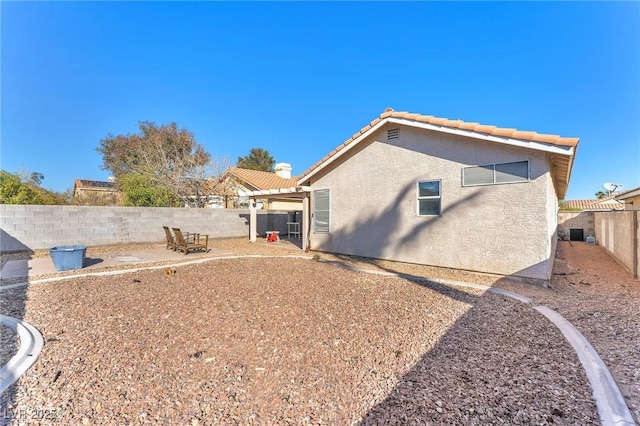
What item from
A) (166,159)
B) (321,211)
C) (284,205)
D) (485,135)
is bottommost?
(321,211)

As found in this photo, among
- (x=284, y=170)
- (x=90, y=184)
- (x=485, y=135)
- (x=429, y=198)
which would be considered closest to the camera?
(x=485, y=135)

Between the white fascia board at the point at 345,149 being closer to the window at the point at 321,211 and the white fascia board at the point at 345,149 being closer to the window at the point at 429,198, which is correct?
the window at the point at 321,211

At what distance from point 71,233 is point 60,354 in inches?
461

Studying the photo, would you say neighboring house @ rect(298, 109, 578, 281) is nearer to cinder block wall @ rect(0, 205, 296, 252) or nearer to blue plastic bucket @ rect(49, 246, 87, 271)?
cinder block wall @ rect(0, 205, 296, 252)

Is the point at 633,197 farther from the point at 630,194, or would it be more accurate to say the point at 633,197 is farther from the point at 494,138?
the point at 494,138

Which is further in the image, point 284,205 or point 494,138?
point 284,205

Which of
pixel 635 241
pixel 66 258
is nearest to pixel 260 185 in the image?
pixel 66 258

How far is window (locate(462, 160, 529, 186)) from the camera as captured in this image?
293 inches

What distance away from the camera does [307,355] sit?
11.5 feet

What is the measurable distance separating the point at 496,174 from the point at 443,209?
1.69 metres

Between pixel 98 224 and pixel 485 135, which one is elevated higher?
pixel 485 135

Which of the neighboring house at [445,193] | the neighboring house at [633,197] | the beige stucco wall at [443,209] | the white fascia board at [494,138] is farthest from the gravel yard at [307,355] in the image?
the neighboring house at [633,197]

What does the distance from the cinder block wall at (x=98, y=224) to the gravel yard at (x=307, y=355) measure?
24.0ft

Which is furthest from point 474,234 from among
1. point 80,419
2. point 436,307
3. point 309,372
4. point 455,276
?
point 80,419
